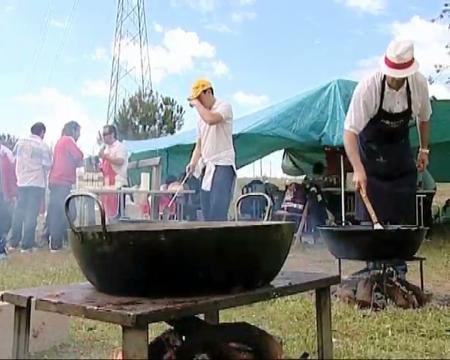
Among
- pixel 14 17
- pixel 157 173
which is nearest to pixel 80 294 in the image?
pixel 157 173

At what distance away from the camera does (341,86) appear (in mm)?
6988

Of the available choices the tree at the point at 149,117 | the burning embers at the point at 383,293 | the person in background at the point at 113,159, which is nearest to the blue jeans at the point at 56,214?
the person in background at the point at 113,159

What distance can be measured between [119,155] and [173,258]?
14.8ft

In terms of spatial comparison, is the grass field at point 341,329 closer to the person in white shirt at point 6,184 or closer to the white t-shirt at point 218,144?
the white t-shirt at point 218,144

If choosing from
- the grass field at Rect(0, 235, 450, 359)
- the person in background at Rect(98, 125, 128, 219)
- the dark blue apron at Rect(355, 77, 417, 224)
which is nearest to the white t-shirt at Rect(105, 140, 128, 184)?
the person in background at Rect(98, 125, 128, 219)

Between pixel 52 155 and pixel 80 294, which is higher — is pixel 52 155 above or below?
above

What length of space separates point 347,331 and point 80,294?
49.7 inches

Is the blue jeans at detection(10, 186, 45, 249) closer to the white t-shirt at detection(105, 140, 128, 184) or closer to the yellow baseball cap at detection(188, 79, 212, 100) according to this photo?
the white t-shirt at detection(105, 140, 128, 184)

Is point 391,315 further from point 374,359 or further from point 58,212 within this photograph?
point 58,212

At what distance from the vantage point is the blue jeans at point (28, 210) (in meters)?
5.75

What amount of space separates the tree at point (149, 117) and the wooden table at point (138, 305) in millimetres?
20917

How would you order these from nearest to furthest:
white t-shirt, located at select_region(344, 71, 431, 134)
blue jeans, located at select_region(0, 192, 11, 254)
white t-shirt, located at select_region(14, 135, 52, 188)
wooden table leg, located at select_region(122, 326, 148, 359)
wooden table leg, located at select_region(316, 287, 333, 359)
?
wooden table leg, located at select_region(122, 326, 148, 359) → wooden table leg, located at select_region(316, 287, 333, 359) → white t-shirt, located at select_region(344, 71, 431, 134) → white t-shirt, located at select_region(14, 135, 52, 188) → blue jeans, located at select_region(0, 192, 11, 254)

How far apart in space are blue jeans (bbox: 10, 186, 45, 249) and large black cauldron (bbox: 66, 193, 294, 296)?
4.49 metres

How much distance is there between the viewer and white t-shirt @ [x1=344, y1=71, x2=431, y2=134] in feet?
9.27
